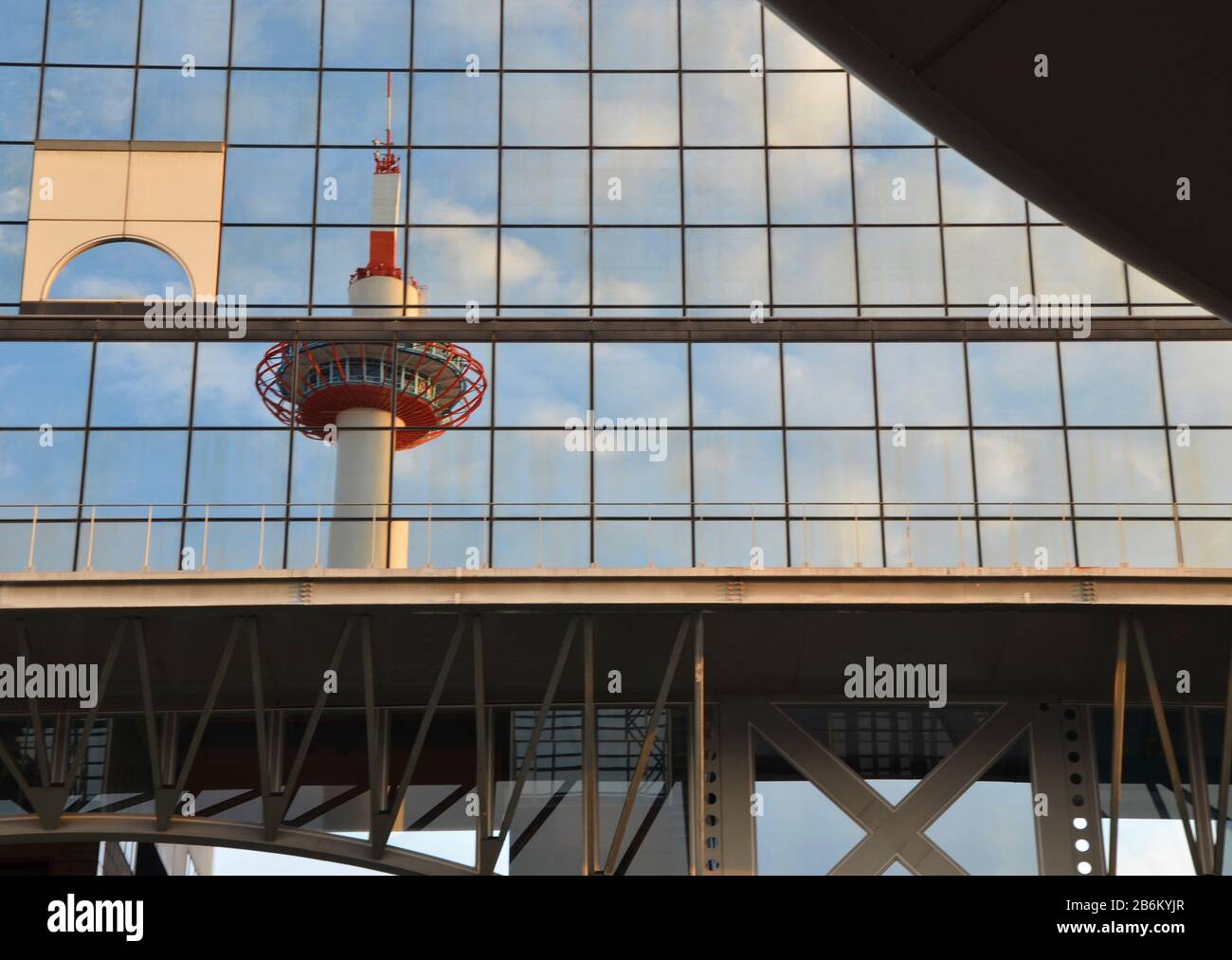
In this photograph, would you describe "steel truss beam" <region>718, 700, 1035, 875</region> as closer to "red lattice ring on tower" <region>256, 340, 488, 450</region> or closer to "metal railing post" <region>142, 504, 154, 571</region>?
"red lattice ring on tower" <region>256, 340, 488, 450</region>

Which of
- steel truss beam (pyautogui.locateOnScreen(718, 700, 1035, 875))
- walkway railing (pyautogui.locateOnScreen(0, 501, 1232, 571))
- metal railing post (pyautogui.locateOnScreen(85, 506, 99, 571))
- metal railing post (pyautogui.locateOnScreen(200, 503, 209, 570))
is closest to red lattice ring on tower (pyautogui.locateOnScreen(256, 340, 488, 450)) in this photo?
walkway railing (pyautogui.locateOnScreen(0, 501, 1232, 571))

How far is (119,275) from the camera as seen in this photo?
3316 centimetres

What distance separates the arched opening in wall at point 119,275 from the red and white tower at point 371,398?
108 inches

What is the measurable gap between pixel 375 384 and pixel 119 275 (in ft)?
19.0

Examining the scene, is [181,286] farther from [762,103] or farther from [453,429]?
[762,103]

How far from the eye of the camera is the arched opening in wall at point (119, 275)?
32.9m

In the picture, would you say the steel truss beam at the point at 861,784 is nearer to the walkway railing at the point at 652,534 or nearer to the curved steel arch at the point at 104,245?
the walkway railing at the point at 652,534

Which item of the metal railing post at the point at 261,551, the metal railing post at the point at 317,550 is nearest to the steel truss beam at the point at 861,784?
the metal railing post at the point at 317,550

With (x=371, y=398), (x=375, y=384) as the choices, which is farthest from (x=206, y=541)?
(x=375, y=384)

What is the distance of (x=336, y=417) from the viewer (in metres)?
31.2
